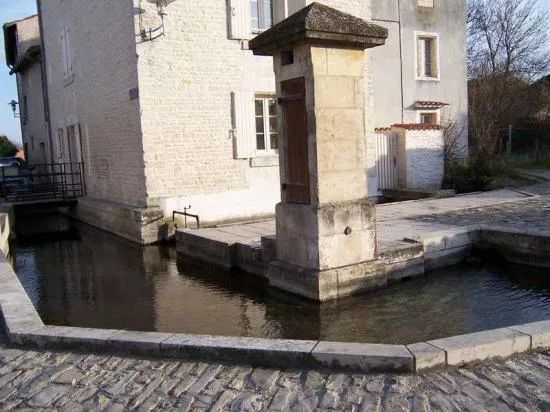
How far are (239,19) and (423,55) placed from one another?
8526 mm

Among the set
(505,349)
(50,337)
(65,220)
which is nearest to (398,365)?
(505,349)

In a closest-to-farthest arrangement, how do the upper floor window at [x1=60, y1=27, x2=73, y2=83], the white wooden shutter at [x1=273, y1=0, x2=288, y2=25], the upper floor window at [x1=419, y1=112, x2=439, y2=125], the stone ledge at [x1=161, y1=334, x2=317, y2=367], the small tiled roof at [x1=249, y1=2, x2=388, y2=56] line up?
the stone ledge at [x1=161, y1=334, x2=317, y2=367] → the small tiled roof at [x1=249, y1=2, x2=388, y2=56] → the white wooden shutter at [x1=273, y1=0, x2=288, y2=25] → the upper floor window at [x1=60, y1=27, x2=73, y2=83] → the upper floor window at [x1=419, y1=112, x2=439, y2=125]

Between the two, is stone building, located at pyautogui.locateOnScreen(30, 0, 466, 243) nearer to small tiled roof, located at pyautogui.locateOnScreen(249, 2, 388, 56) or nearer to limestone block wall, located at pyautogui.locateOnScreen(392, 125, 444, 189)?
limestone block wall, located at pyautogui.locateOnScreen(392, 125, 444, 189)

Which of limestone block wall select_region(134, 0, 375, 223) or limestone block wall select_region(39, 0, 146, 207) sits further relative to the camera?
limestone block wall select_region(39, 0, 146, 207)

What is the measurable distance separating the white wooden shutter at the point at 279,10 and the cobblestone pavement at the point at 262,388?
10054 mm

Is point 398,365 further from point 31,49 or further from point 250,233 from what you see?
point 31,49

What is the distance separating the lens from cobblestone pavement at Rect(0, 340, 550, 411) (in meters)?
3.38

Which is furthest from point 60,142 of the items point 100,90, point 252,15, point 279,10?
point 279,10

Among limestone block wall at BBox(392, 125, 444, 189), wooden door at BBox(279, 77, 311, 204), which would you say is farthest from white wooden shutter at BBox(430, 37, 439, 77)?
wooden door at BBox(279, 77, 311, 204)

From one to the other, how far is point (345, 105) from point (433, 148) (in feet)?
30.7

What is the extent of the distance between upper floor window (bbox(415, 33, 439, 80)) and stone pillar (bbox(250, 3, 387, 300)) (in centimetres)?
1223

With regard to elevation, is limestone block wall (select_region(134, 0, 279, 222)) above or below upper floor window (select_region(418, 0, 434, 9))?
below

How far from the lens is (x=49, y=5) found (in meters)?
17.9

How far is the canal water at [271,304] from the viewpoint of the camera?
5.38m
